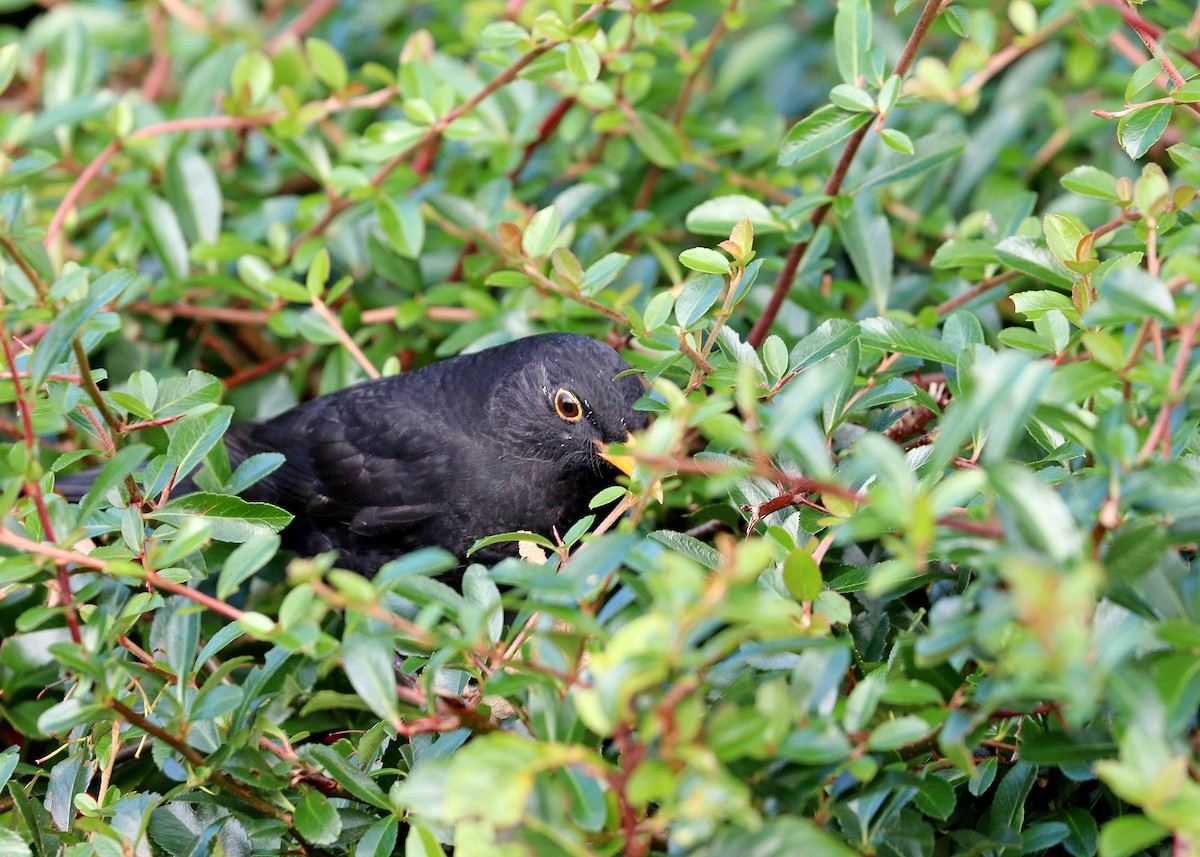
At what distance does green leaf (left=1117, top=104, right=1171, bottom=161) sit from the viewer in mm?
2039

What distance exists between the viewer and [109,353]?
3.37m

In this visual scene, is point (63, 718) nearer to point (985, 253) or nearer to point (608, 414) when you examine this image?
point (608, 414)

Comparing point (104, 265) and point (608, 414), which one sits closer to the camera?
point (608, 414)

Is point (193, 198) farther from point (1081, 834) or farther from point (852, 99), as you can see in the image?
point (1081, 834)

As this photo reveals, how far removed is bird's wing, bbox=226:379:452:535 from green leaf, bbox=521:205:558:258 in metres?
0.85

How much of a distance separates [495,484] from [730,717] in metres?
1.70

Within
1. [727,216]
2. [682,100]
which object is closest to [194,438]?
[727,216]

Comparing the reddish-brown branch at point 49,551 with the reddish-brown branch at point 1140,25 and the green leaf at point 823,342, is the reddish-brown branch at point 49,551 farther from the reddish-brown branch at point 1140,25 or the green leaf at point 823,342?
the reddish-brown branch at point 1140,25

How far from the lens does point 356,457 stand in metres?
3.11

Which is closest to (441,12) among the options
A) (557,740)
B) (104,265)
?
(104,265)

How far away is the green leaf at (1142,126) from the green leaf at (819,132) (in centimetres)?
49

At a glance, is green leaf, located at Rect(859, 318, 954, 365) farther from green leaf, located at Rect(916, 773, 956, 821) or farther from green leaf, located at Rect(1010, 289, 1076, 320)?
green leaf, located at Rect(916, 773, 956, 821)

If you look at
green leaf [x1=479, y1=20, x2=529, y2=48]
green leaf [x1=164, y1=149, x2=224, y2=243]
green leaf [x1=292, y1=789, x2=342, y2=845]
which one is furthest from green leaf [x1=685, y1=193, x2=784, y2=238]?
green leaf [x1=164, y1=149, x2=224, y2=243]

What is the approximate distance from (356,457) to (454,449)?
0.31m
